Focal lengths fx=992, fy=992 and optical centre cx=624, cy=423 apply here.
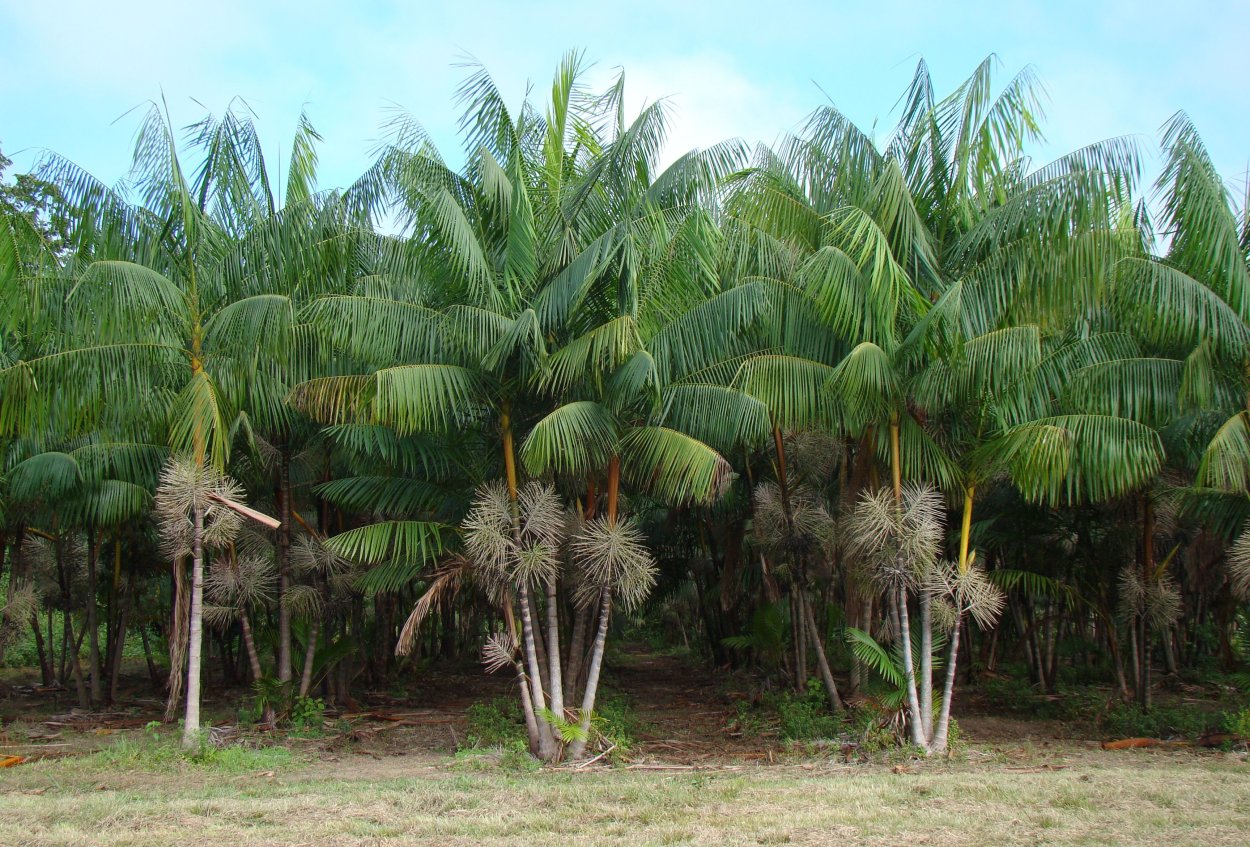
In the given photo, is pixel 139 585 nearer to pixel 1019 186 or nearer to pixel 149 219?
pixel 149 219

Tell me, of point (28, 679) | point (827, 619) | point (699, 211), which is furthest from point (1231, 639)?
point (28, 679)

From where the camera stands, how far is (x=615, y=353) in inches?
368

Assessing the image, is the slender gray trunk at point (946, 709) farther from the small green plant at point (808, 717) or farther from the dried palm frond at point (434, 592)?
the dried palm frond at point (434, 592)

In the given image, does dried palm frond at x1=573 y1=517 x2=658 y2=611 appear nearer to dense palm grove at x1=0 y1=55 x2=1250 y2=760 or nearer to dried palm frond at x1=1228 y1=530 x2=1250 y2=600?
dense palm grove at x1=0 y1=55 x2=1250 y2=760

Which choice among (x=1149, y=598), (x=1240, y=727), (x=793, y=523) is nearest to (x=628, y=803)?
(x=793, y=523)

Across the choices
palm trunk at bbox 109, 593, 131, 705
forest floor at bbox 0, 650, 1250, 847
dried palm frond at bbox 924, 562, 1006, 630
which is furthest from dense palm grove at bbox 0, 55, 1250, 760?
palm trunk at bbox 109, 593, 131, 705

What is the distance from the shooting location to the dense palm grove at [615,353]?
9.71 metres

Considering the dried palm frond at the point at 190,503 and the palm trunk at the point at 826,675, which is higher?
the dried palm frond at the point at 190,503

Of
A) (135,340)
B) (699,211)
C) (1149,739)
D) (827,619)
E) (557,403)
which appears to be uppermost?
(699,211)

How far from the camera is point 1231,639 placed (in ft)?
63.8

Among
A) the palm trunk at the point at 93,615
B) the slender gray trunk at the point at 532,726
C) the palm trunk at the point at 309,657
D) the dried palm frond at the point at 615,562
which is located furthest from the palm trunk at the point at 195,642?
the palm trunk at the point at 93,615

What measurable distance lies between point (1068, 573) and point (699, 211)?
26.8ft

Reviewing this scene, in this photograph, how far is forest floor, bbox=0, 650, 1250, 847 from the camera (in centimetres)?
659

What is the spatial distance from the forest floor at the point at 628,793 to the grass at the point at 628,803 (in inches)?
0.9
